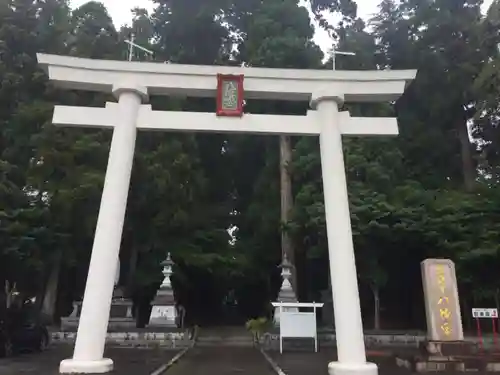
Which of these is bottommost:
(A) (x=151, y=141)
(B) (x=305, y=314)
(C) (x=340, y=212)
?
(B) (x=305, y=314)

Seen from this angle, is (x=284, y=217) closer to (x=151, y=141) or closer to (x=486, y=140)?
(x=151, y=141)

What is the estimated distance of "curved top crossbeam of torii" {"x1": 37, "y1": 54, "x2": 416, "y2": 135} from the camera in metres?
8.38

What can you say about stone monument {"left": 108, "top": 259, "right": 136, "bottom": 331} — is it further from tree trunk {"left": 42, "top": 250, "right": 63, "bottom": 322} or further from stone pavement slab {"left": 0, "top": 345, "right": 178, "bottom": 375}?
stone pavement slab {"left": 0, "top": 345, "right": 178, "bottom": 375}

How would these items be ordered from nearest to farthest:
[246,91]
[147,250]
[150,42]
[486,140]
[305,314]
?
1. [246,91]
2. [305,314]
3. [147,250]
4. [486,140]
5. [150,42]

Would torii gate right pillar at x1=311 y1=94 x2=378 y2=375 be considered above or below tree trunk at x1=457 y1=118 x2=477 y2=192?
below

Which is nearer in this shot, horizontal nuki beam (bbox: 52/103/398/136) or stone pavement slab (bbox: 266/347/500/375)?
horizontal nuki beam (bbox: 52/103/398/136)

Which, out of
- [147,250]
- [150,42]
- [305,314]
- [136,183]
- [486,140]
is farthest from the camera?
[150,42]

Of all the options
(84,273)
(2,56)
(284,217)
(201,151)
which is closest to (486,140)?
(284,217)

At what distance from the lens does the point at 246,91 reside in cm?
876

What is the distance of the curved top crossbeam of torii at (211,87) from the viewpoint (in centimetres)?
838

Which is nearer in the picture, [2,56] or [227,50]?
[2,56]

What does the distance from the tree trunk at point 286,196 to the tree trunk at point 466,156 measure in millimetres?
7209

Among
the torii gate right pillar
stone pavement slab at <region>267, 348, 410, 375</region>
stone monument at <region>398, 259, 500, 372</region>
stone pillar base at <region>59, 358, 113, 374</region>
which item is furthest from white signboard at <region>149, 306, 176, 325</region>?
the torii gate right pillar

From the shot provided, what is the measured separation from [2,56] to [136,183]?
7.72m
